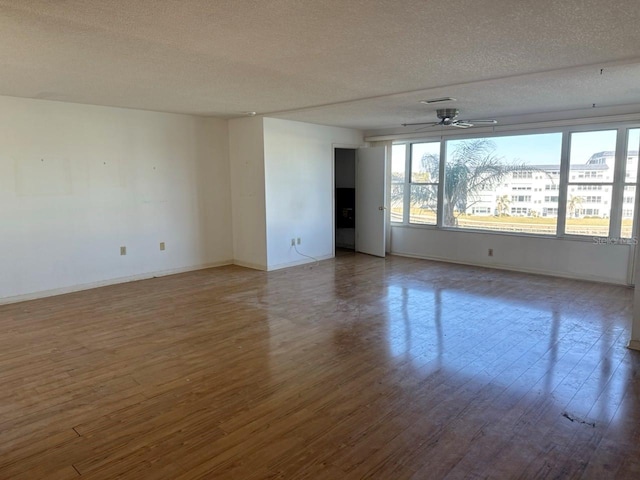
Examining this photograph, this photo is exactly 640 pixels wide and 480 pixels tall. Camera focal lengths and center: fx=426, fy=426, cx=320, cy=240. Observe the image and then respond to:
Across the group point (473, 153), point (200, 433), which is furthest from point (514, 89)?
point (200, 433)

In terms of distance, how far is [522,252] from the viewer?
20.7ft

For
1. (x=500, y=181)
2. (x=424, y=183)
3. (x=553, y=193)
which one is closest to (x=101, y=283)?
(x=424, y=183)

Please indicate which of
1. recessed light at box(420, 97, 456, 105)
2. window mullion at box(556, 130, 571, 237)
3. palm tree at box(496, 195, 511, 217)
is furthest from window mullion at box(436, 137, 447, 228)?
recessed light at box(420, 97, 456, 105)

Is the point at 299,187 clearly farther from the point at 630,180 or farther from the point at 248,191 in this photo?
the point at 630,180

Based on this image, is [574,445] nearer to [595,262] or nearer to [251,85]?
[251,85]

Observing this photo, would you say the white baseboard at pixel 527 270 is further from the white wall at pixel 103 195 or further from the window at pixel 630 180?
the white wall at pixel 103 195

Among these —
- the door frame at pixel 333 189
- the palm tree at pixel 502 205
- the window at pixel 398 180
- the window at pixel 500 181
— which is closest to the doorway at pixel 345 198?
the door frame at pixel 333 189

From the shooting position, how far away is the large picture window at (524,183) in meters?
5.52

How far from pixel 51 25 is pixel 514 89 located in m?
3.96

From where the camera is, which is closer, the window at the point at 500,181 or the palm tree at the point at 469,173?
the window at the point at 500,181

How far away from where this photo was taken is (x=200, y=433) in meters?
2.31

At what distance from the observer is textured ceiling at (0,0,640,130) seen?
2.27 meters

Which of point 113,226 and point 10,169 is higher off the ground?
point 10,169

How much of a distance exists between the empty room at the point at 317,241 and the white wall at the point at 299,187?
4cm
